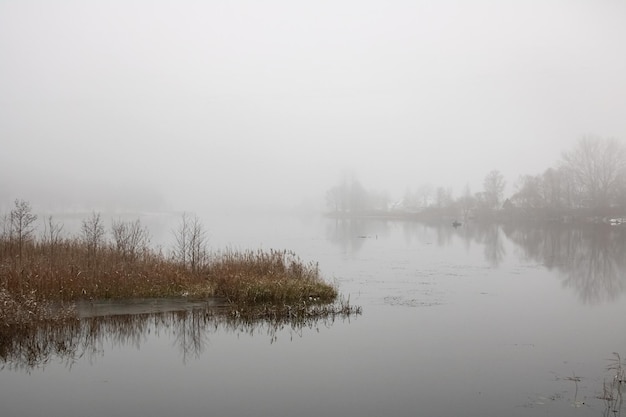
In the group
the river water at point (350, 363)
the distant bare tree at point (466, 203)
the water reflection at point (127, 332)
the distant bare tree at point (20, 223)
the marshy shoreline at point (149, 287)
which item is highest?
the distant bare tree at point (466, 203)

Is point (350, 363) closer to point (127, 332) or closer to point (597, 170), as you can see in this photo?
point (127, 332)

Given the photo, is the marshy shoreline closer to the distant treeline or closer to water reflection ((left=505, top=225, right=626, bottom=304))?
water reflection ((left=505, top=225, right=626, bottom=304))

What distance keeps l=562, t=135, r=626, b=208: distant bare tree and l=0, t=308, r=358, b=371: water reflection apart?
3064 inches

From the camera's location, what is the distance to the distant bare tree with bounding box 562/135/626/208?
7675cm

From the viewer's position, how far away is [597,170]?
80.0 metres

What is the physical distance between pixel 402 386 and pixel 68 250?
1625cm

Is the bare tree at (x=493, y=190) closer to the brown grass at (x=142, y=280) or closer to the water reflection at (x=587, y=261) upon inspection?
the water reflection at (x=587, y=261)

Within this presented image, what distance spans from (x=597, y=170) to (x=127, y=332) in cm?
8680

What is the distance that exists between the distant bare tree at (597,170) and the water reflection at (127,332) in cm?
A: 7782

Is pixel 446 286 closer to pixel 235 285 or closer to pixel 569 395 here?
pixel 235 285

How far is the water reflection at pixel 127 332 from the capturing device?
9797 millimetres

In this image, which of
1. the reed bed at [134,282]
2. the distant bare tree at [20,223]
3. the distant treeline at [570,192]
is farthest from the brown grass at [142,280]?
the distant treeline at [570,192]

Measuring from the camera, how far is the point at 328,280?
67.5ft

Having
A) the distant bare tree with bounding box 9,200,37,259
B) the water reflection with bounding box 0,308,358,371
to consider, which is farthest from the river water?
the distant bare tree with bounding box 9,200,37,259
